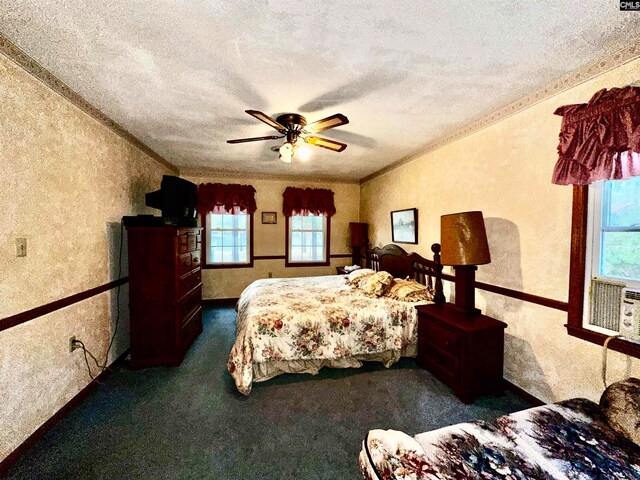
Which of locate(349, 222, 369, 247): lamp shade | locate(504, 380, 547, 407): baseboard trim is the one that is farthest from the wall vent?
locate(349, 222, 369, 247): lamp shade

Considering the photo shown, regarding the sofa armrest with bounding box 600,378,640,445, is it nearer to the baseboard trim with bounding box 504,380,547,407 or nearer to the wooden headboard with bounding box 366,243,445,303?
the baseboard trim with bounding box 504,380,547,407

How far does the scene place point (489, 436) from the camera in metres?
1.16

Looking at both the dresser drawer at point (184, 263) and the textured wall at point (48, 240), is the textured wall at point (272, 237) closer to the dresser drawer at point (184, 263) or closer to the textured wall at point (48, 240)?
the dresser drawer at point (184, 263)

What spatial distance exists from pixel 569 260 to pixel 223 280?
15.6 feet

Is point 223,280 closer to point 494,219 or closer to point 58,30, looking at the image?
point 58,30

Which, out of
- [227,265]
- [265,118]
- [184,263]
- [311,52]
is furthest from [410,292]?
[227,265]

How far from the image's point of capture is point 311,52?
1.54 m

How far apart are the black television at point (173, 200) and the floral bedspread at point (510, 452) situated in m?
2.78

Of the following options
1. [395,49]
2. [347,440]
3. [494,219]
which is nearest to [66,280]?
[347,440]

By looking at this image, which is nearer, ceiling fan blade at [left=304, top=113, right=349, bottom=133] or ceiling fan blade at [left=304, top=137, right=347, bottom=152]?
ceiling fan blade at [left=304, top=113, right=349, bottom=133]

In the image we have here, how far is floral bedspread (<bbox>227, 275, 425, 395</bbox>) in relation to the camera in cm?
230

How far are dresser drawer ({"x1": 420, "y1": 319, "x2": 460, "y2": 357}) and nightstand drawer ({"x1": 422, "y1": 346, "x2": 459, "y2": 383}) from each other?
56mm

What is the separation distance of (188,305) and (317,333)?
1.68 meters

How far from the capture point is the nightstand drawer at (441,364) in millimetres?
2154
